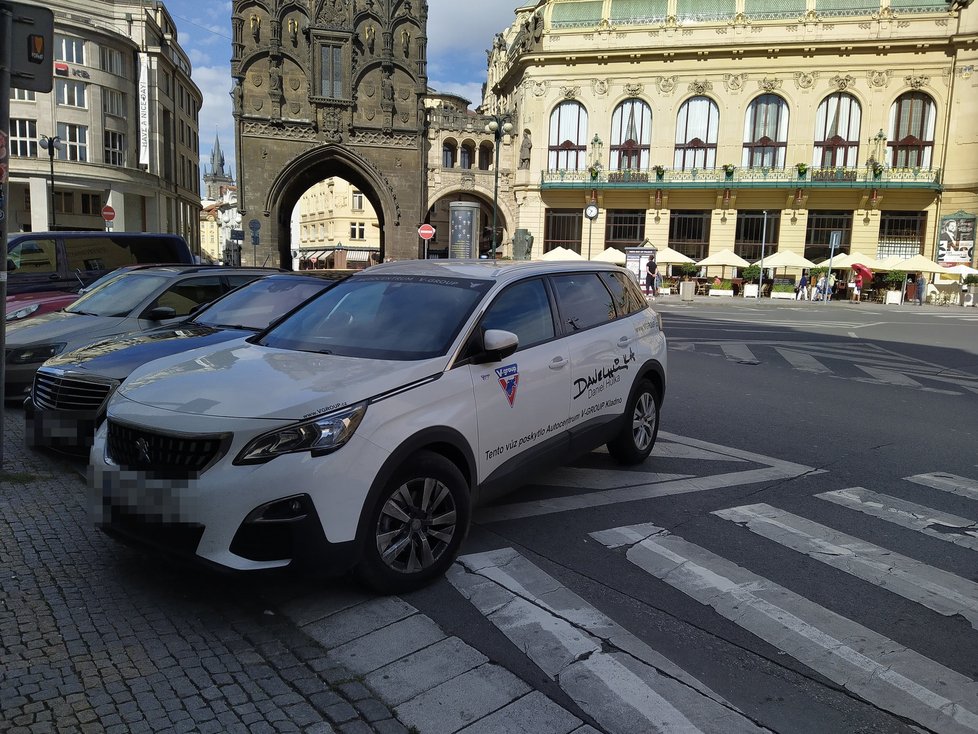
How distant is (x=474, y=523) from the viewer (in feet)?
16.5

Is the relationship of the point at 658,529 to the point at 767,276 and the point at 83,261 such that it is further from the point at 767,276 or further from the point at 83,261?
the point at 767,276

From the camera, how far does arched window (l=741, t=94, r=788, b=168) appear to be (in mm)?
46031

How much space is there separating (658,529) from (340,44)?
4626 centimetres

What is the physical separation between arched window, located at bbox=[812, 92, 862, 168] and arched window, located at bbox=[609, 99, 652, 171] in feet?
33.7

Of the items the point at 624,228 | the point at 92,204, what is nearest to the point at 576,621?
the point at 624,228

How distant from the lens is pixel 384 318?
15.6 feet

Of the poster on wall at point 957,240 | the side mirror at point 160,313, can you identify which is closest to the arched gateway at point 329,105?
the poster on wall at point 957,240

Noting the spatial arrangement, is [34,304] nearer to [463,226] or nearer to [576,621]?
[576,621]

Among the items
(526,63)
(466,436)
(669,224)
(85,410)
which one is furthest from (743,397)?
(526,63)

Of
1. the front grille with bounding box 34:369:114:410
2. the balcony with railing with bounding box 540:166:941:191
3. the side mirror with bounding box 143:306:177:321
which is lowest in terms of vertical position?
the front grille with bounding box 34:369:114:410

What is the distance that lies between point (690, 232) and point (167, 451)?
47902 millimetres

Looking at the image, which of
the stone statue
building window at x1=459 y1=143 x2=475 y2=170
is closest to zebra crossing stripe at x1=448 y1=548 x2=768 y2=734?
the stone statue

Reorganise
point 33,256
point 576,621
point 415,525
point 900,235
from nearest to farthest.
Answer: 1. point 576,621
2. point 415,525
3. point 33,256
4. point 900,235

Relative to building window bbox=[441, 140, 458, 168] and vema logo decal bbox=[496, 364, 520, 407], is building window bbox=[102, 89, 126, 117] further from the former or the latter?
vema logo decal bbox=[496, 364, 520, 407]
